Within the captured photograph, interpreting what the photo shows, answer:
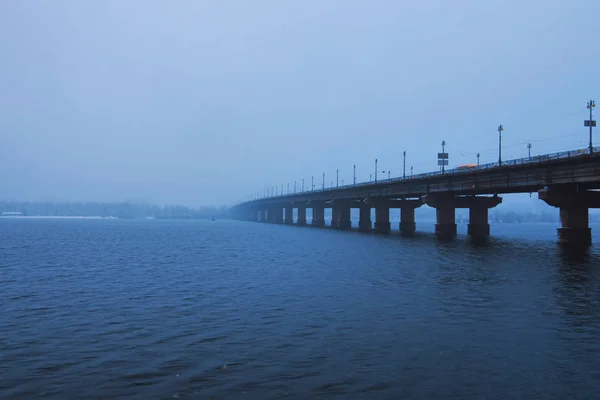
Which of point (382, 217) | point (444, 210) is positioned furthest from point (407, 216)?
point (444, 210)

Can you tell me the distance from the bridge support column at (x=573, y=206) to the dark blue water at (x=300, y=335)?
32.2 m

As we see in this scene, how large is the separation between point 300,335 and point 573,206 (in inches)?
2430

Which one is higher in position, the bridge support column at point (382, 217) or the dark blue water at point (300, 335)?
the bridge support column at point (382, 217)

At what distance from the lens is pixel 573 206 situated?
69.3m

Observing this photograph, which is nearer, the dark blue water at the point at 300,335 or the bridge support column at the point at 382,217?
the dark blue water at the point at 300,335

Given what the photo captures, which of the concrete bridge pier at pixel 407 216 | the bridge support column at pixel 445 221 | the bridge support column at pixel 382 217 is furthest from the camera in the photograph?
the bridge support column at pixel 382 217

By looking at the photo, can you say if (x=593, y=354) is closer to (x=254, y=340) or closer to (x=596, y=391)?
(x=596, y=391)

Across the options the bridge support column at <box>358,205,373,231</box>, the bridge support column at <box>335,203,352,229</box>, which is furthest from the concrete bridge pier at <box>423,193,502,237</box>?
the bridge support column at <box>335,203,352,229</box>

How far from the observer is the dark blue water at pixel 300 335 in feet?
47.9

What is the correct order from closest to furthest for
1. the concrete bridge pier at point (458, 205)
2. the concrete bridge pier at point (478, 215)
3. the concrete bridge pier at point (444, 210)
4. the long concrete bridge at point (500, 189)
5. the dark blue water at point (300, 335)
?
1. the dark blue water at point (300, 335)
2. the long concrete bridge at point (500, 189)
3. the concrete bridge pier at point (444, 210)
4. the concrete bridge pier at point (458, 205)
5. the concrete bridge pier at point (478, 215)

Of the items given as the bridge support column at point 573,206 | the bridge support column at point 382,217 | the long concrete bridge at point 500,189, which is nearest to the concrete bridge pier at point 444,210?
the long concrete bridge at point 500,189

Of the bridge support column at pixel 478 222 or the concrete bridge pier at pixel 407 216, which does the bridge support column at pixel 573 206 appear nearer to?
the bridge support column at pixel 478 222

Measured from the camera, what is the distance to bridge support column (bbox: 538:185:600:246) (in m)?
69.2

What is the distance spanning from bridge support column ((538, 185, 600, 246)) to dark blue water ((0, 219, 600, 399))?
32.2 m
